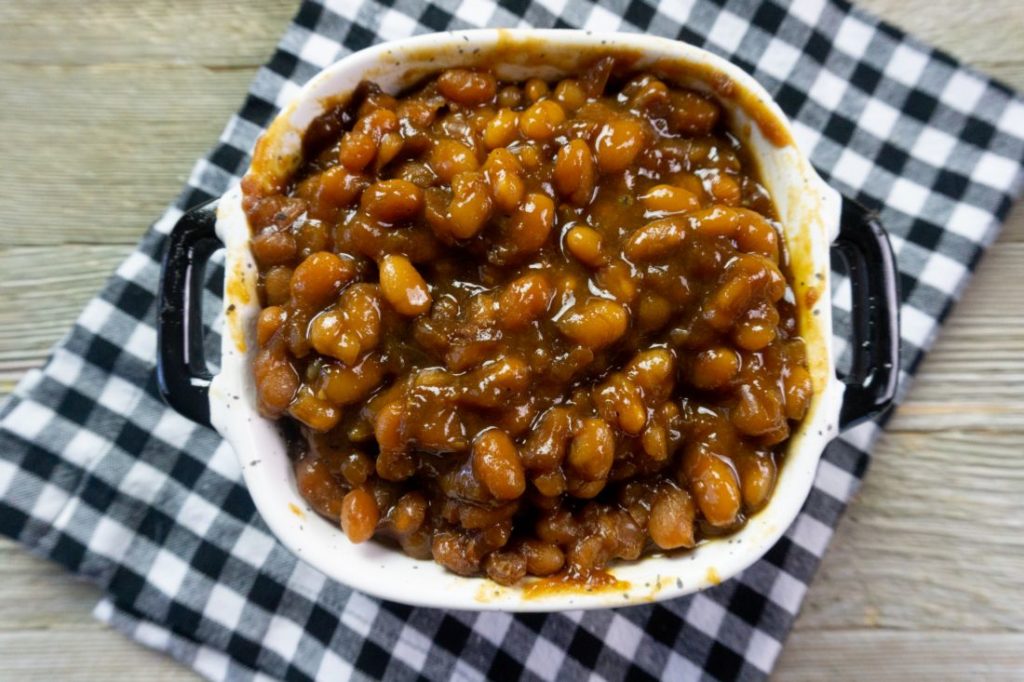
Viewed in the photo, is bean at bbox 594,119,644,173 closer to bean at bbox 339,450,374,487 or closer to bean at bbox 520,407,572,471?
bean at bbox 520,407,572,471

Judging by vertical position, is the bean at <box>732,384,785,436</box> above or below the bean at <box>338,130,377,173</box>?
below

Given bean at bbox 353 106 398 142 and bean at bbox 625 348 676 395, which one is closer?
bean at bbox 625 348 676 395

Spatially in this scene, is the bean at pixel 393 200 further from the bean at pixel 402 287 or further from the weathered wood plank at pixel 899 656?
the weathered wood plank at pixel 899 656

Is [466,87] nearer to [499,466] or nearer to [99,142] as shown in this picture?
[499,466]

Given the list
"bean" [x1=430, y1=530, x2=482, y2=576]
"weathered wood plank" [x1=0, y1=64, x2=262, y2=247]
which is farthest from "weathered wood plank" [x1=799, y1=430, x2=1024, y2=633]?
"weathered wood plank" [x1=0, y1=64, x2=262, y2=247]

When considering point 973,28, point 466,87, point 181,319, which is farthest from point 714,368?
point 973,28

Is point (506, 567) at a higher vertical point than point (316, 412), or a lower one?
lower

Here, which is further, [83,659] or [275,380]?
[83,659]

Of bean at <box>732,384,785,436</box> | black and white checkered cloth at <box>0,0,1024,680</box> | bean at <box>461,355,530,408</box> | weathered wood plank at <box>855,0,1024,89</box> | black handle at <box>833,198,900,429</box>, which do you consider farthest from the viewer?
weathered wood plank at <box>855,0,1024,89</box>
